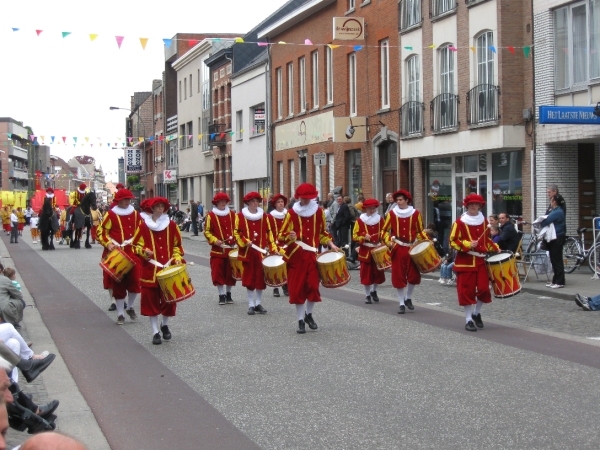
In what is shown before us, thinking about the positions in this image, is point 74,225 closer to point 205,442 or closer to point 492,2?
point 492,2

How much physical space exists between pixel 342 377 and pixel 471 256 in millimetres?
4025

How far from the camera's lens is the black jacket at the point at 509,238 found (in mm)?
19078

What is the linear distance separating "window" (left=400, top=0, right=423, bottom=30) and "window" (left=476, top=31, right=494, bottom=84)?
3.77 meters

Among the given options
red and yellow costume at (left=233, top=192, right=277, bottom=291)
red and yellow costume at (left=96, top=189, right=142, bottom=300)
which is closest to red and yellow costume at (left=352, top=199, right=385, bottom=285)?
red and yellow costume at (left=233, top=192, right=277, bottom=291)

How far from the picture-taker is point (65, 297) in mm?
18016

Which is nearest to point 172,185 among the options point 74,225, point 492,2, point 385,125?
point 74,225

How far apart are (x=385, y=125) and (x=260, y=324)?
18.9 m

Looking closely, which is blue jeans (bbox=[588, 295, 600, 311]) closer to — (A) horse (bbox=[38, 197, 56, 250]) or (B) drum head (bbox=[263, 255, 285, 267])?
(B) drum head (bbox=[263, 255, 285, 267])

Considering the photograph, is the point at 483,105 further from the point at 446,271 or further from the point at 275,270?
the point at 275,270

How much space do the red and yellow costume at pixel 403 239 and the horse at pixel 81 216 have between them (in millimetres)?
19527

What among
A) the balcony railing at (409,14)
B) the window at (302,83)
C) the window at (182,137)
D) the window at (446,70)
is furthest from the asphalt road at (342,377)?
the window at (182,137)

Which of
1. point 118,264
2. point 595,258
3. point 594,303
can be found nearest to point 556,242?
point 595,258

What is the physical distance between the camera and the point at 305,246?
12672 mm

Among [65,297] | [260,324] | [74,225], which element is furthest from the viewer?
[74,225]
